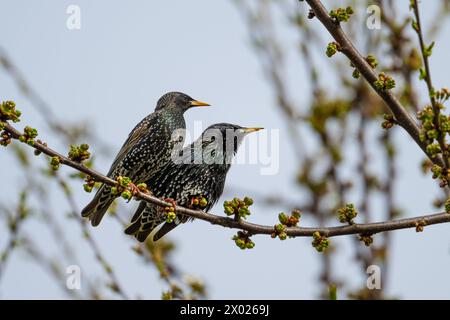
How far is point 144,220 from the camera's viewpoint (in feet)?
13.6

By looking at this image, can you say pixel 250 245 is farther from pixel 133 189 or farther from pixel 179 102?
pixel 179 102

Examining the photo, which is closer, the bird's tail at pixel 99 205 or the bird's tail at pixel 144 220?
the bird's tail at pixel 144 220

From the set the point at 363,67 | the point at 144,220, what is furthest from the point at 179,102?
the point at 363,67

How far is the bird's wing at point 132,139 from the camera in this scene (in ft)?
15.3

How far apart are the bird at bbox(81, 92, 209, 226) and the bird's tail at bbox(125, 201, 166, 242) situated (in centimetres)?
20

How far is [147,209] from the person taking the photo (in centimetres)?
416

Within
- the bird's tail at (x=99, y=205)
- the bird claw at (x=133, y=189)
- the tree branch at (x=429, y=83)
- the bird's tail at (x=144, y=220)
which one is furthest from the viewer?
the bird's tail at (x=99, y=205)

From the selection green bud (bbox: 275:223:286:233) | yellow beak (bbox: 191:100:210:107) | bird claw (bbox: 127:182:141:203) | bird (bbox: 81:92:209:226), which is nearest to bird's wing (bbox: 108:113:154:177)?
bird (bbox: 81:92:209:226)

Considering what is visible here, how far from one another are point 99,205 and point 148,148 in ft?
1.70

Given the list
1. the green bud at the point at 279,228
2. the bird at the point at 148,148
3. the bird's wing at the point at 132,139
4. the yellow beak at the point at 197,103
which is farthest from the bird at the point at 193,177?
the green bud at the point at 279,228

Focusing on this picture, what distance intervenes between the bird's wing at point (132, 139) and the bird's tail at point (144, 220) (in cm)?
59

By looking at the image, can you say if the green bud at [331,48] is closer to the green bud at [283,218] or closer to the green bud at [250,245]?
the green bud at [283,218]

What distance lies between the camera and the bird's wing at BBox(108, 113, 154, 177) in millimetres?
4656
